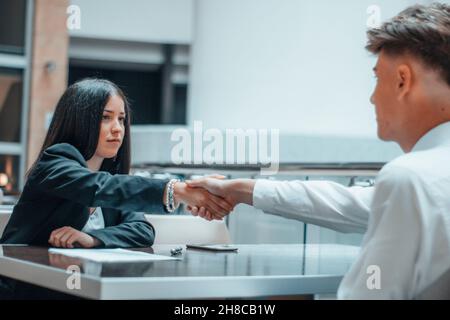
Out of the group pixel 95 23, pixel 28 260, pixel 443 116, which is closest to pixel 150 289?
pixel 28 260

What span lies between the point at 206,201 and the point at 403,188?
1.19 meters

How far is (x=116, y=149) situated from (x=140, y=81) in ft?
35.0

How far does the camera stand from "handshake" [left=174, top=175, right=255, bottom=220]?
8.13 feet

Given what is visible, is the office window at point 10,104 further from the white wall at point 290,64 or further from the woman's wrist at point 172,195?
the woman's wrist at point 172,195

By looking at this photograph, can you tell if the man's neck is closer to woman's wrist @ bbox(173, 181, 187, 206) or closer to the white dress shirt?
the white dress shirt

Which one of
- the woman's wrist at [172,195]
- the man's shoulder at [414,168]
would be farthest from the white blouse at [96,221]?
the man's shoulder at [414,168]

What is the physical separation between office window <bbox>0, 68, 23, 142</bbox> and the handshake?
9.65 metres

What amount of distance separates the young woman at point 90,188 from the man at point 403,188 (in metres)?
0.37

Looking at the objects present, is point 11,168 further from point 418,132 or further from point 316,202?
point 418,132

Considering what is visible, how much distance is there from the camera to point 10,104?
11969 mm

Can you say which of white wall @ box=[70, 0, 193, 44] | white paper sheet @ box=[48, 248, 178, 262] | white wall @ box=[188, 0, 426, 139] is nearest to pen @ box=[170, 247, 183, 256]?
white paper sheet @ box=[48, 248, 178, 262]

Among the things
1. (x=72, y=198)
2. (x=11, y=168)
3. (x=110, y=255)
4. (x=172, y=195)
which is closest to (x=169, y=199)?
(x=172, y=195)

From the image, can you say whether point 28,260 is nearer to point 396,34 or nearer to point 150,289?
point 150,289

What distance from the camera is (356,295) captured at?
1.52 meters
